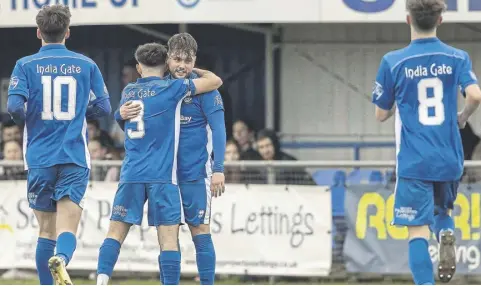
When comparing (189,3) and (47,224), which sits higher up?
(189,3)

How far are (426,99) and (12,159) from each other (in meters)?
6.61

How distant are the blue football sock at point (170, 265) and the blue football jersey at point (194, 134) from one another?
560 millimetres

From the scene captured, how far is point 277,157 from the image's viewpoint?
13.9 m

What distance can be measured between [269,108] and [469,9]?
138 inches

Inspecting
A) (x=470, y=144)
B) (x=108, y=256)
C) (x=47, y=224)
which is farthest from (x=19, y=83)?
(x=470, y=144)

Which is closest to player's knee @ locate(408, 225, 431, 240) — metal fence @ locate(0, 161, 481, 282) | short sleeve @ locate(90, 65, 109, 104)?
short sleeve @ locate(90, 65, 109, 104)

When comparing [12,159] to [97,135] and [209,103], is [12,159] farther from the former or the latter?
[209,103]

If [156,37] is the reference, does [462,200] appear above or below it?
below

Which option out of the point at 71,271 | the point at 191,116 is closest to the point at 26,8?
the point at 71,271

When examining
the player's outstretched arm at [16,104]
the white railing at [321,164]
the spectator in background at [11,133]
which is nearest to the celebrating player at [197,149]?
the player's outstretched arm at [16,104]

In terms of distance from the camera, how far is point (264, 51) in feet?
57.0

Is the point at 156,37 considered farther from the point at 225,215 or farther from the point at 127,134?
the point at 127,134

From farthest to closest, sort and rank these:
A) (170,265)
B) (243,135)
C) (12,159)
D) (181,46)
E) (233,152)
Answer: (243,135) < (12,159) < (233,152) < (181,46) < (170,265)

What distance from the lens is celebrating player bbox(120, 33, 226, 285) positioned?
9.42 meters
